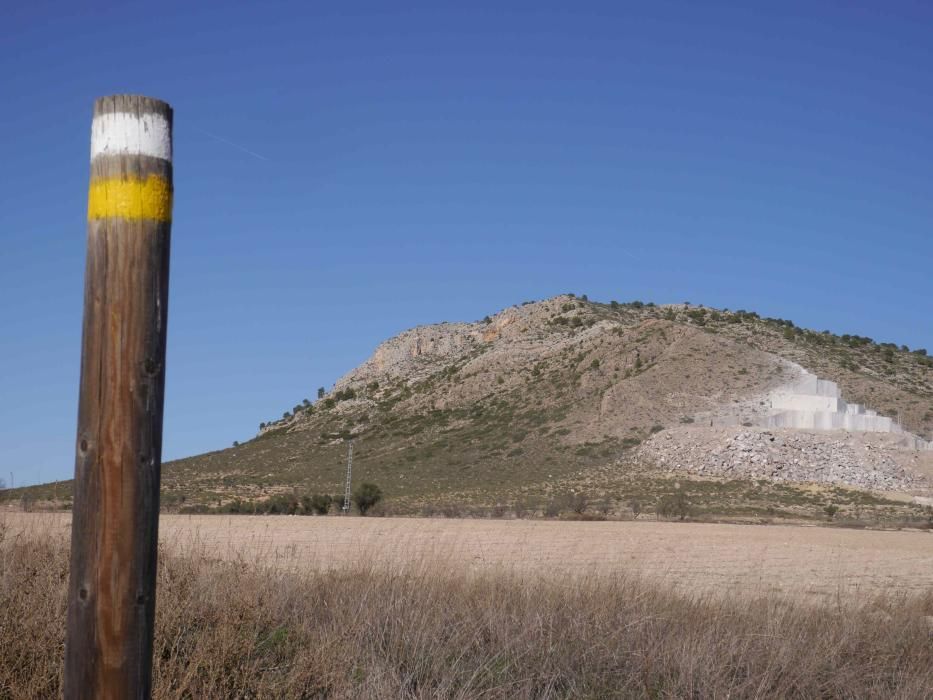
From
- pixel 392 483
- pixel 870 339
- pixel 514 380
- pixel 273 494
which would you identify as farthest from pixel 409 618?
pixel 870 339

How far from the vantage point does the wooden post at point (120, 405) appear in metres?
3.60

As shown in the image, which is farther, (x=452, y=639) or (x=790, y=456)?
(x=790, y=456)

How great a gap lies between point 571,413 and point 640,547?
173ft

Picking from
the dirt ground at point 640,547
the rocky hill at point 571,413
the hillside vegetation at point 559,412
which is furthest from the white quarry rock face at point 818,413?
the dirt ground at point 640,547

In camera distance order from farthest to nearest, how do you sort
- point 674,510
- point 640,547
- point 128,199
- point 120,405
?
1. point 674,510
2. point 640,547
3. point 128,199
4. point 120,405

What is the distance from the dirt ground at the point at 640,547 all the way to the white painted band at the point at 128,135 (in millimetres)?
7842

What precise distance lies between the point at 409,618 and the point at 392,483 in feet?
190

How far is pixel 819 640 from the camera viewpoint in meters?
8.58

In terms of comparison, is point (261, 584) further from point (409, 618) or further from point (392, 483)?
A: point (392, 483)

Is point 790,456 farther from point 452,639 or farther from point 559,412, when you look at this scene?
point 452,639

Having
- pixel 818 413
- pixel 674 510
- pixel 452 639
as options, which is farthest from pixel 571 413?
pixel 452 639

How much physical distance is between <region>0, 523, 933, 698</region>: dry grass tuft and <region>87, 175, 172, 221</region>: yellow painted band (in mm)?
3250

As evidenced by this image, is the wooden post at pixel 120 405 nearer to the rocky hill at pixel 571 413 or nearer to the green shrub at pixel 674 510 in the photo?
the green shrub at pixel 674 510

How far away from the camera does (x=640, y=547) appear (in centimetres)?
2739
